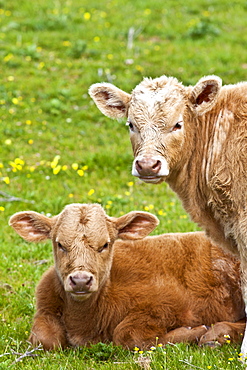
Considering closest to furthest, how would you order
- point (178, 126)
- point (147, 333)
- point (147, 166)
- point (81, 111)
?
point (147, 166) < point (178, 126) < point (147, 333) < point (81, 111)

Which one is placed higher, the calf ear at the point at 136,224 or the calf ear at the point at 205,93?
the calf ear at the point at 205,93

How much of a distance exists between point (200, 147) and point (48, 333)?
2.71 metres

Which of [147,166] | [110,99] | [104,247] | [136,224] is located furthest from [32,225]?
[147,166]

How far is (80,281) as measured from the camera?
717 centimetres

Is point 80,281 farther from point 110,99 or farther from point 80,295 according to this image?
point 110,99

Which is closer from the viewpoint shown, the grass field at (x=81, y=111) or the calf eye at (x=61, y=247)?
the calf eye at (x=61, y=247)

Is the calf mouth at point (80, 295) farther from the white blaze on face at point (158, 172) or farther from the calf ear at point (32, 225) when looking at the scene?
the white blaze on face at point (158, 172)

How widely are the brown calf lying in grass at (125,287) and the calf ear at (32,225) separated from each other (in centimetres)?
1

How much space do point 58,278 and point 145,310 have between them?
3.66 feet

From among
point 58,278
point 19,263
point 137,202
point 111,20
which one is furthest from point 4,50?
point 58,278

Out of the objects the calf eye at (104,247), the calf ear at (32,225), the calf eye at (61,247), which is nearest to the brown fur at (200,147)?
the calf eye at (104,247)

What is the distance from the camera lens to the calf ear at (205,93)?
7266mm

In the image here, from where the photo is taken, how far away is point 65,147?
13.7 metres

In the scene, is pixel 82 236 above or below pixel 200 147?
below
